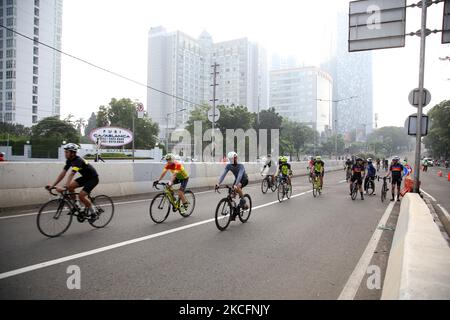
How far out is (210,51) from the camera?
140m

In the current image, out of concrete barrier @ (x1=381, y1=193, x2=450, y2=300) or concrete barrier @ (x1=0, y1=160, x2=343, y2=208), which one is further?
concrete barrier @ (x1=0, y1=160, x2=343, y2=208)

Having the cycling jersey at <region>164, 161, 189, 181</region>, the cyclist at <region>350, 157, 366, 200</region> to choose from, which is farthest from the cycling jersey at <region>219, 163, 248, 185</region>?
the cyclist at <region>350, 157, 366, 200</region>

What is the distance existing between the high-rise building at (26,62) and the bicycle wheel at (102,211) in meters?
96.2

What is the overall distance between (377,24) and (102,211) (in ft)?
38.6

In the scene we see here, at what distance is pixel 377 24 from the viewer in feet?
40.7

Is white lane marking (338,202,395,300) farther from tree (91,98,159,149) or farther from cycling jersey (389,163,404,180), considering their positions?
tree (91,98,159,149)

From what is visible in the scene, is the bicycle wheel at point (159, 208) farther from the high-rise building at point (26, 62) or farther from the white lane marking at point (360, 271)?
the high-rise building at point (26, 62)

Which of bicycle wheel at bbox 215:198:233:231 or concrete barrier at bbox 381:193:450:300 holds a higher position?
concrete barrier at bbox 381:193:450:300

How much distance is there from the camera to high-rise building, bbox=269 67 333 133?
456 feet

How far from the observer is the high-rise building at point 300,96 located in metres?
139

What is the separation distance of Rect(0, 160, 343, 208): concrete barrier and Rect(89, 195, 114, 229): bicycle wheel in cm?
365

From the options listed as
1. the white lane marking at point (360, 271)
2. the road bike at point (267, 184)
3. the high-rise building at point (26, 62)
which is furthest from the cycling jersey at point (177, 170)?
the high-rise building at point (26, 62)

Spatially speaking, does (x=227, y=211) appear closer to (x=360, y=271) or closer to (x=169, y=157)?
(x=169, y=157)
